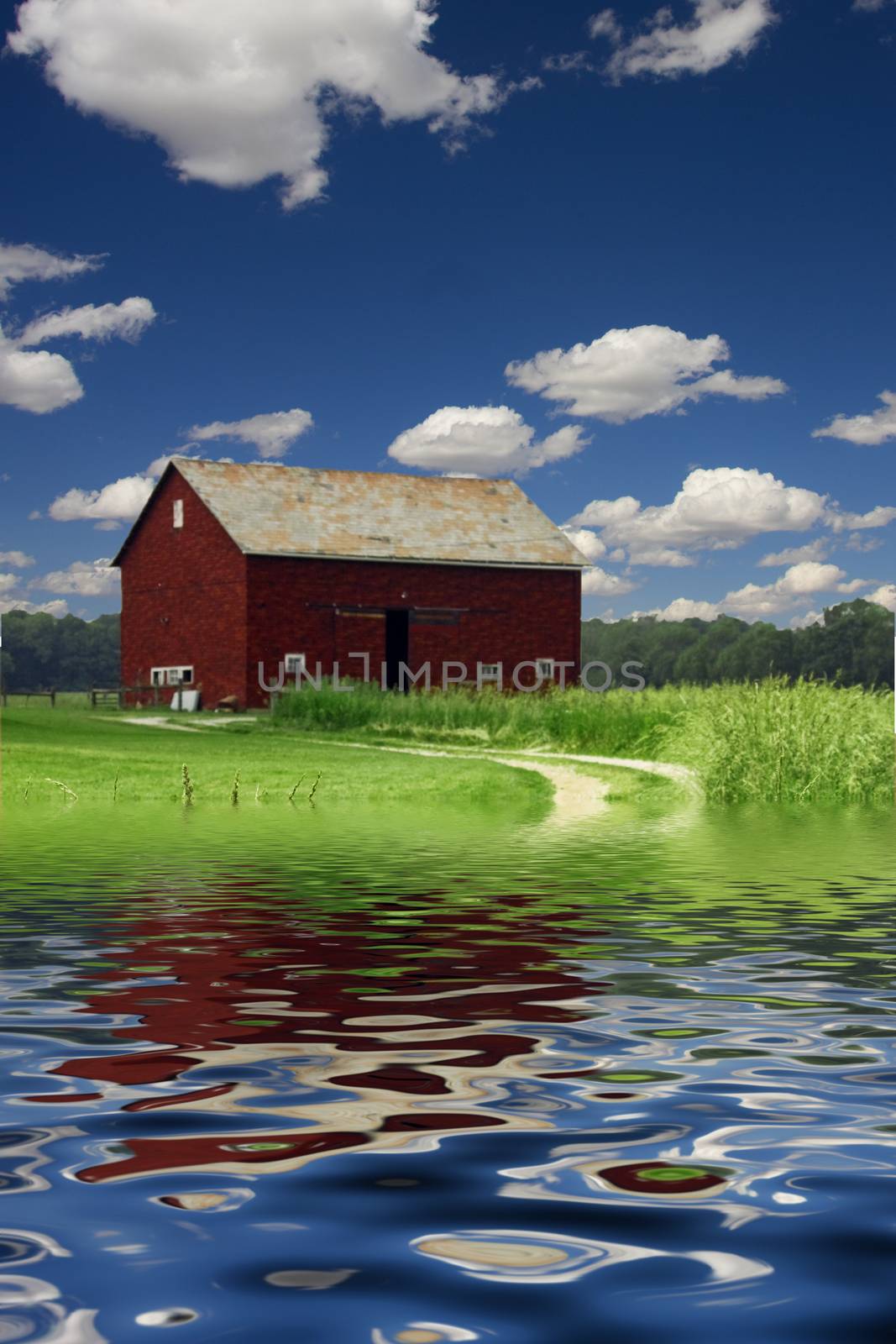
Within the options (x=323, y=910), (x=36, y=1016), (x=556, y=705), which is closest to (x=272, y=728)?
(x=556, y=705)

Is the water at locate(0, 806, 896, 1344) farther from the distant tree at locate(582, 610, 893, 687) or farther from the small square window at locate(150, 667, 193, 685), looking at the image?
the distant tree at locate(582, 610, 893, 687)

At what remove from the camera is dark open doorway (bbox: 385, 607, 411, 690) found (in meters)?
47.6

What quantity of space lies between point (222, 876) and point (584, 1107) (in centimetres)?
750

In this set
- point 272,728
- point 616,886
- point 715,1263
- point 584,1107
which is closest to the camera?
point 715,1263

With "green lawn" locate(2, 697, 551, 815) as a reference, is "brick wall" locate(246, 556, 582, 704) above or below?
above

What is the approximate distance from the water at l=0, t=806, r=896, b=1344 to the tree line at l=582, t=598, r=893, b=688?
74.7 m

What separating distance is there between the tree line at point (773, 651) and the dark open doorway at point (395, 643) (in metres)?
35.7

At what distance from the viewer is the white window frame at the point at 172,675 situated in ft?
155

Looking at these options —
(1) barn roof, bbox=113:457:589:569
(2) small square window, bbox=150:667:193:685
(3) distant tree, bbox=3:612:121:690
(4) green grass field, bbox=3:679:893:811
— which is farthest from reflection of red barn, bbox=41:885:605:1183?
(3) distant tree, bbox=3:612:121:690

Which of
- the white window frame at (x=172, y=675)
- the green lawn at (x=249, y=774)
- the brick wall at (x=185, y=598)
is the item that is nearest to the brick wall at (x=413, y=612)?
the brick wall at (x=185, y=598)

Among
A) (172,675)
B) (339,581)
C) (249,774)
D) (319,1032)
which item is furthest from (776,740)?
(172,675)

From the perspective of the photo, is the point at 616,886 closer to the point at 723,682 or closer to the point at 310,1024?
the point at 310,1024

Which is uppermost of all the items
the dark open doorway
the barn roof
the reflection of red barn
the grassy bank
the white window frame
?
the barn roof

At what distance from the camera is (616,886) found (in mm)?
11242
